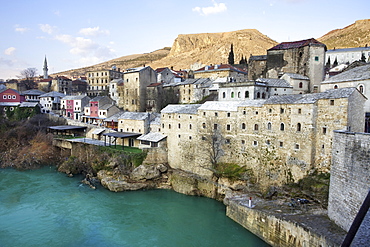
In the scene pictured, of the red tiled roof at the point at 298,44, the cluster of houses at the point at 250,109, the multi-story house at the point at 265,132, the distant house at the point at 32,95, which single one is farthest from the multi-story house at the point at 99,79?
the red tiled roof at the point at 298,44

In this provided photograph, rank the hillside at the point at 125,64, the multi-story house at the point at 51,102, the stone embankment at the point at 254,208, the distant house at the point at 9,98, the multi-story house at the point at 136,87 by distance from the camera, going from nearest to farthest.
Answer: the stone embankment at the point at 254,208 → the multi-story house at the point at 136,87 → the distant house at the point at 9,98 → the multi-story house at the point at 51,102 → the hillside at the point at 125,64

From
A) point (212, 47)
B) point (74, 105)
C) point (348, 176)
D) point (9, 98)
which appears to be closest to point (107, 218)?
point (348, 176)

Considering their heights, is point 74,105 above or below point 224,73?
below

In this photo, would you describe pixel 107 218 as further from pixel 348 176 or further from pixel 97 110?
pixel 97 110

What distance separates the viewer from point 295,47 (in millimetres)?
30297

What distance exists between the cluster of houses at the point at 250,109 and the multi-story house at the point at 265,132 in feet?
0.23

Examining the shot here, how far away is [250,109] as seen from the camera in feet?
74.1

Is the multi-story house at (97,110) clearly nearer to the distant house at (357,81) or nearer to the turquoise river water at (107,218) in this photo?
the turquoise river water at (107,218)

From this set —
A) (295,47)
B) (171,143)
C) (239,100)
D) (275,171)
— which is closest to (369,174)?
(275,171)

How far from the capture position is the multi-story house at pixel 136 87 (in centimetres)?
4056

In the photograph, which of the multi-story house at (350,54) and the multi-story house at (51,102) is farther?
the multi-story house at (350,54)

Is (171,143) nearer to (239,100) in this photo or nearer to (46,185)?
(239,100)

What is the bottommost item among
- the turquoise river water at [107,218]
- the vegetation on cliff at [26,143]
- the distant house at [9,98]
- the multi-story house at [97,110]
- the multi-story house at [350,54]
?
the turquoise river water at [107,218]

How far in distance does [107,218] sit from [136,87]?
25118 millimetres
